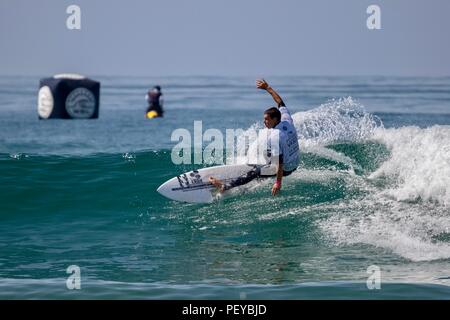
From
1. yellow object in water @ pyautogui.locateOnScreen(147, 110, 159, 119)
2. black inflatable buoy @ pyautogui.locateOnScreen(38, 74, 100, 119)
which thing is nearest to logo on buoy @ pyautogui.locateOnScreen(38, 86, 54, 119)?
black inflatable buoy @ pyautogui.locateOnScreen(38, 74, 100, 119)

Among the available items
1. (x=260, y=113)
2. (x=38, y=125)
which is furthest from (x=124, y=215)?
(x=260, y=113)

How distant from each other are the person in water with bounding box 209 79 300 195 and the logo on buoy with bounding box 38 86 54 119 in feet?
50.8

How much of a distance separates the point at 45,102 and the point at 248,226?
17.9 meters

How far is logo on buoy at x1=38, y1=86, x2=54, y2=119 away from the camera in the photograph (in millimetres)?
28377

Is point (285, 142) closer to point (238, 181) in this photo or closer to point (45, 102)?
point (238, 181)

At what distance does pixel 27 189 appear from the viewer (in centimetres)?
1670

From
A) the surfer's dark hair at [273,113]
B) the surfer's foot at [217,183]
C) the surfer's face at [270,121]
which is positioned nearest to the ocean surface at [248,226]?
the surfer's foot at [217,183]

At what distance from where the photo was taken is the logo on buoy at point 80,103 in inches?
1141

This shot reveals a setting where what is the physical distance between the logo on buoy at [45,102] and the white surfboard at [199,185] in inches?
584

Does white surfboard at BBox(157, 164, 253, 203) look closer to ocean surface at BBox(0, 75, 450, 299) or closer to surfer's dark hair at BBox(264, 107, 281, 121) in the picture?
ocean surface at BBox(0, 75, 450, 299)

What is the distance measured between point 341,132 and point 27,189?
23.2ft

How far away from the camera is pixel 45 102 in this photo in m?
29.6

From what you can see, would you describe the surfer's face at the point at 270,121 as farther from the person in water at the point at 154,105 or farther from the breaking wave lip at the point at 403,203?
the person in water at the point at 154,105

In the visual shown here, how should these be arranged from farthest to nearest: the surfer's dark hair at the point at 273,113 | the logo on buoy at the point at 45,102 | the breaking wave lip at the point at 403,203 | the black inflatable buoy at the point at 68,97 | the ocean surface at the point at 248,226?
the logo on buoy at the point at 45,102, the black inflatable buoy at the point at 68,97, the surfer's dark hair at the point at 273,113, the breaking wave lip at the point at 403,203, the ocean surface at the point at 248,226
